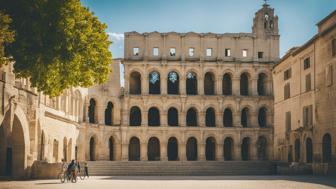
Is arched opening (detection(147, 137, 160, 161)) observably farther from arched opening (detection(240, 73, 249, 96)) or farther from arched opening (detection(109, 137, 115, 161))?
arched opening (detection(240, 73, 249, 96))

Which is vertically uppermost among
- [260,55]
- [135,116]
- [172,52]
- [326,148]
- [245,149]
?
[172,52]

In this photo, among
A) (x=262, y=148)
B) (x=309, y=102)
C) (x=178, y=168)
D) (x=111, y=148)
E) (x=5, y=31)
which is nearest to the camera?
(x=5, y=31)

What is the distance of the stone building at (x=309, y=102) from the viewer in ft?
126

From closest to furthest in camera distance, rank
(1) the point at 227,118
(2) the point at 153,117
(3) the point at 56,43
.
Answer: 1. (3) the point at 56,43
2. (2) the point at 153,117
3. (1) the point at 227,118

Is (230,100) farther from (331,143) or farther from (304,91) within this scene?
(331,143)

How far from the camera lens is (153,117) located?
58.8m

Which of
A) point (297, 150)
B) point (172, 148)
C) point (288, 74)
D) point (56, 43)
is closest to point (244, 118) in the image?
point (172, 148)

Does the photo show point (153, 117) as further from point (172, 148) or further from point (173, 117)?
point (172, 148)

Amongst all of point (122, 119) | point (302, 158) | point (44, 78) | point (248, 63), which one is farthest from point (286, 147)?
point (44, 78)

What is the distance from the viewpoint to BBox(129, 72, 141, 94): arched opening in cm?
5870

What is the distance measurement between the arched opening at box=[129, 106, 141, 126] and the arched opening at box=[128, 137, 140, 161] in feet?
5.93

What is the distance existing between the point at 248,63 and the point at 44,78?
3797 centimetres

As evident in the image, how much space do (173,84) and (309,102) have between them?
20320 millimetres

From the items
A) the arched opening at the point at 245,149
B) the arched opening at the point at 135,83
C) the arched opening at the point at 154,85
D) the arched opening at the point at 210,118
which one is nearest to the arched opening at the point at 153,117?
the arched opening at the point at 154,85
